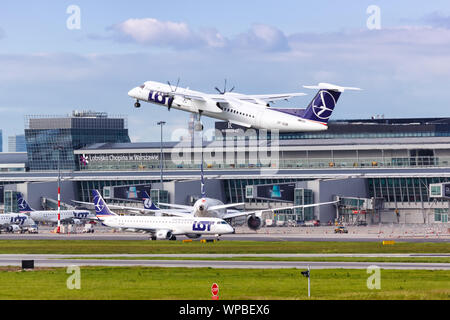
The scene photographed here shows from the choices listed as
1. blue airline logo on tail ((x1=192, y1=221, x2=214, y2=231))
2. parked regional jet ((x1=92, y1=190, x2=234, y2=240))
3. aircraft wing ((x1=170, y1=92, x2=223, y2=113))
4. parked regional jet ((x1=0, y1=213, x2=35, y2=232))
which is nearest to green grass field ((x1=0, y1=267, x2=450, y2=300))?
aircraft wing ((x1=170, y1=92, x2=223, y2=113))

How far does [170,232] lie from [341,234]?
3206 cm

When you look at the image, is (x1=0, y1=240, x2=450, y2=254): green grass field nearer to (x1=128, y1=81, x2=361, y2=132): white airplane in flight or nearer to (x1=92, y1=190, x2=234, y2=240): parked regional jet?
(x1=92, y1=190, x2=234, y2=240): parked regional jet

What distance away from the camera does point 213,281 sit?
2793 inches

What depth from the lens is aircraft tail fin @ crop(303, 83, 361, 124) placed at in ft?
277

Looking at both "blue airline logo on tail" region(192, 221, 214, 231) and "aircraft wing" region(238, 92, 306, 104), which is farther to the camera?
"blue airline logo on tail" region(192, 221, 214, 231)

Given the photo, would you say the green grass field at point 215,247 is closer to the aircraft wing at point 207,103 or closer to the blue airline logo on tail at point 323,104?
the blue airline logo on tail at point 323,104

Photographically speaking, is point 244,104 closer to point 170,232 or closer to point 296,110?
point 296,110

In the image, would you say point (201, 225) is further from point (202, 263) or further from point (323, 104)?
point (323, 104)

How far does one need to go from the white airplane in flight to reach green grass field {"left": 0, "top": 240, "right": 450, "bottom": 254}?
2737cm

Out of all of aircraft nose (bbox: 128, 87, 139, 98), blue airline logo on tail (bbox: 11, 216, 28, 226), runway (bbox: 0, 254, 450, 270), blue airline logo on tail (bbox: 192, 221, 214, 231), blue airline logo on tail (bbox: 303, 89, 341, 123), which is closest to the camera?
runway (bbox: 0, 254, 450, 270)

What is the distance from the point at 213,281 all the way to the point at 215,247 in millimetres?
48973

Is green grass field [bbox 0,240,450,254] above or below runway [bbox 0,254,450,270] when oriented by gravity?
below

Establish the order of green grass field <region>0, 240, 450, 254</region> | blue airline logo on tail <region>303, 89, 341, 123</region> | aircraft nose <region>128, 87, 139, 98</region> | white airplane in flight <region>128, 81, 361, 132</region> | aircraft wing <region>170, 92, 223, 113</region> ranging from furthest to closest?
green grass field <region>0, 240, 450, 254</region>, aircraft nose <region>128, 87, 139, 98</region>, blue airline logo on tail <region>303, 89, 341, 123</region>, aircraft wing <region>170, 92, 223, 113</region>, white airplane in flight <region>128, 81, 361, 132</region>
